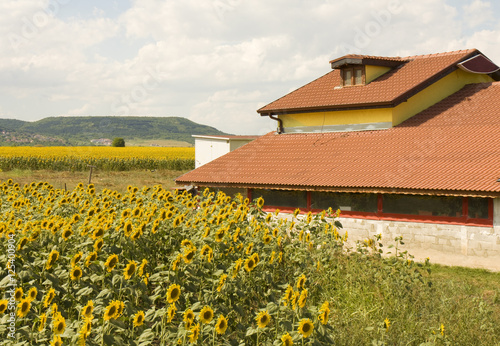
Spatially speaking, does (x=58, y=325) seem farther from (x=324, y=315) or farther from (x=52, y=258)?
(x=324, y=315)

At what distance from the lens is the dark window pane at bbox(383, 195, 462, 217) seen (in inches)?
547

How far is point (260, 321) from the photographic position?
14.1 feet

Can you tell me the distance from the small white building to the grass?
11.3 feet

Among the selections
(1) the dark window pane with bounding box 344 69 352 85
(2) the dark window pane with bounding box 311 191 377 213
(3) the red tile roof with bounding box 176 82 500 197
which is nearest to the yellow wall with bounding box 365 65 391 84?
(1) the dark window pane with bounding box 344 69 352 85

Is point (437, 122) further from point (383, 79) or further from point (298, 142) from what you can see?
point (298, 142)

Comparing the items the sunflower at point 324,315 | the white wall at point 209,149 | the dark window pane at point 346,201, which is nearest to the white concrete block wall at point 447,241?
the dark window pane at point 346,201

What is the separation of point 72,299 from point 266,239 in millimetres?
2596

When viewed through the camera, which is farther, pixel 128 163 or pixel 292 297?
pixel 128 163

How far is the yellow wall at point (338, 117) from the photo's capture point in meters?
18.3

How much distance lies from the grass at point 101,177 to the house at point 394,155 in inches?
568

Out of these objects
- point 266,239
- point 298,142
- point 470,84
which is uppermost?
point 470,84

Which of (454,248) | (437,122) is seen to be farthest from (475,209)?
(437,122)

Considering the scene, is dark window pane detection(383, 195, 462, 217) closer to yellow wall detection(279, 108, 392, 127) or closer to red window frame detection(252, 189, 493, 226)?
red window frame detection(252, 189, 493, 226)

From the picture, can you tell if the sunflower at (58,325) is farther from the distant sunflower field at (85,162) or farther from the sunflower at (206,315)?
the distant sunflower field at (85,162)
